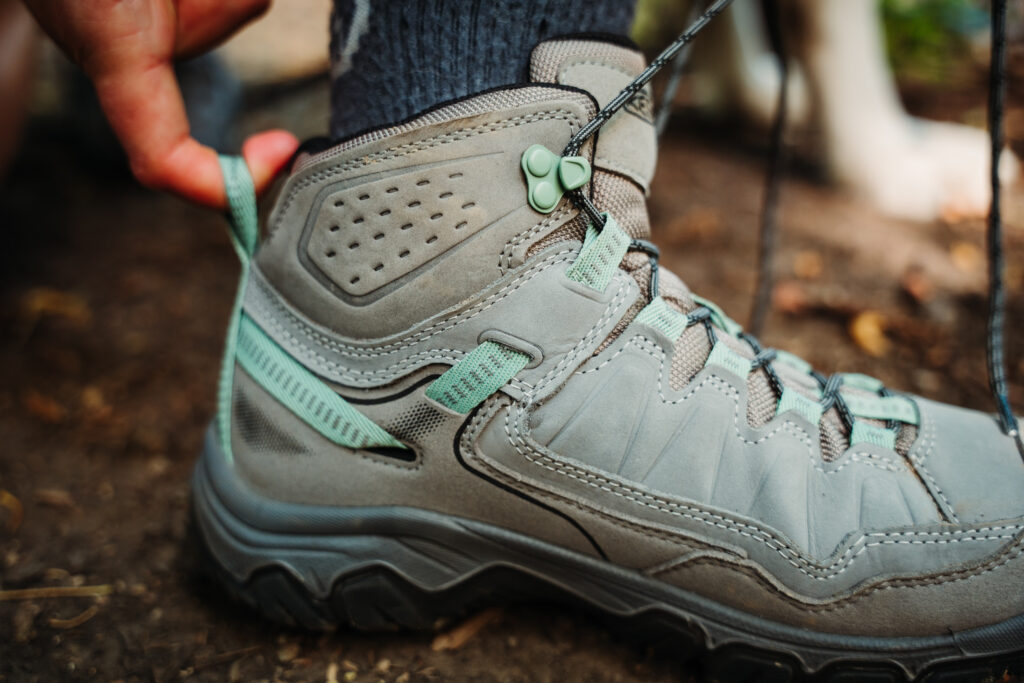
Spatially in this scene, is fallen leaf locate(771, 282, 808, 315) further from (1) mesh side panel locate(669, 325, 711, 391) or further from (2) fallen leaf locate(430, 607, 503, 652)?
(2) fallen leaf locate(430, 607, 503, 652)

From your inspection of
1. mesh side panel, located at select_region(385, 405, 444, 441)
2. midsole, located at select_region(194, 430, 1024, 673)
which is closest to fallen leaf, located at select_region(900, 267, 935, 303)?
midsole, located at select_region(194, 430, 1024, 673)

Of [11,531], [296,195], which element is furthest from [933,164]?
[11,531]

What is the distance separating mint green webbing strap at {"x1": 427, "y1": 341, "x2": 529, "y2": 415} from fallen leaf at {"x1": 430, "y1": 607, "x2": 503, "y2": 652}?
1.09ft

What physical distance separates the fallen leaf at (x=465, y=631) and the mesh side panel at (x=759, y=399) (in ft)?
1.40

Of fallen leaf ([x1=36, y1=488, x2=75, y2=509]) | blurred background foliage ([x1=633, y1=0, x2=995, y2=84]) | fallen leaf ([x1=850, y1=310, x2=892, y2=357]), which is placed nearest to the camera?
fallen leaf ([x1=36, y1=488, x2=75, y2=509])

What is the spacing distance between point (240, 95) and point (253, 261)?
159 centimetres

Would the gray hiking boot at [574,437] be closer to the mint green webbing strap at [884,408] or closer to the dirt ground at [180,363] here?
the mint green webbing strap at [884,408]

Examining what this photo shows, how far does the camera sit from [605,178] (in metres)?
0.83

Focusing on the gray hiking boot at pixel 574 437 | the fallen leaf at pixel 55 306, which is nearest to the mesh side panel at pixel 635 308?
the gray hiking boot at pixel 574 437

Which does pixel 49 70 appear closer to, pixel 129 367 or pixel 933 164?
pixel 129 367

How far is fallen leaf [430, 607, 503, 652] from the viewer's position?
3.08 ft

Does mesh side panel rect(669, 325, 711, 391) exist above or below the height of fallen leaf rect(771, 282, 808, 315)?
above

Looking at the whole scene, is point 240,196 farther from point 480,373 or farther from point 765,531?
point 765,531

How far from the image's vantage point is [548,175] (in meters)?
0.78
